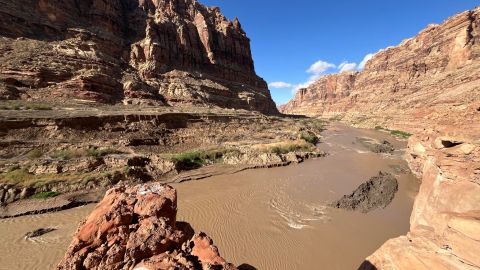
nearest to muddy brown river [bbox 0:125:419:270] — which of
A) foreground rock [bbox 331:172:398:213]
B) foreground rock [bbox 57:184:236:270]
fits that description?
foreground rock [bbox 331:172:398:213]

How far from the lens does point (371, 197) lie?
14.7 m

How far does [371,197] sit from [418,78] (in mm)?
93908

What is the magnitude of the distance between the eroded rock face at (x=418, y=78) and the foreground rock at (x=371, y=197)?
28.2 metres

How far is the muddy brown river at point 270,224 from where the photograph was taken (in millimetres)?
8953

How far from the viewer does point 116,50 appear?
52.8 meters

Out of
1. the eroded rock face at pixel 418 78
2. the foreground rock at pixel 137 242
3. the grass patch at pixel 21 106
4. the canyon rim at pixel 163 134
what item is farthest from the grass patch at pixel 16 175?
the eroded rock face at pixel 418 78

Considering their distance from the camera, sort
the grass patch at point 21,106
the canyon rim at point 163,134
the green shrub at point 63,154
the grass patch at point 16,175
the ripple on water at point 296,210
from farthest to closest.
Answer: the grass patch at point 21,106 → the green shrub at point 63,154 → the grass patch at point 16,175 → the ripple on water at point 296,210 → the canyon rim at point 163,134

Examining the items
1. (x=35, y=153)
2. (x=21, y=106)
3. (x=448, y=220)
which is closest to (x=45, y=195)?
(x=35, y=153)

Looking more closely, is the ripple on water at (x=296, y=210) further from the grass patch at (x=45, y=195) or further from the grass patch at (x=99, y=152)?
the grass patch at (x=99, y=152)

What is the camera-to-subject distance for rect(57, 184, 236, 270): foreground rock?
434 centimetres

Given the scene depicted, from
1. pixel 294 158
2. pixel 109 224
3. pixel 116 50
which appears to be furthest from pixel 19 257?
pixel 116 50

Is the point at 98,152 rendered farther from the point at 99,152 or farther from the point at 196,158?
the point at 196,158

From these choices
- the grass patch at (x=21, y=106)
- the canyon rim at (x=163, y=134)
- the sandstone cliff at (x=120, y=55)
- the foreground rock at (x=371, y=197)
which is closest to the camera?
the canyon rim at (x=163, y=134)

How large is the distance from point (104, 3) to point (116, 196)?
208 ft
